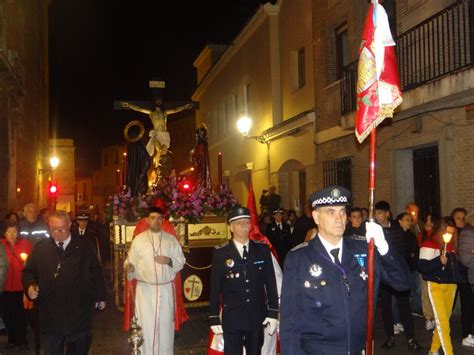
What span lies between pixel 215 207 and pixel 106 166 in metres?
65.0

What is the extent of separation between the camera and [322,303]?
13.8 ft

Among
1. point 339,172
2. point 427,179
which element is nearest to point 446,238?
point 427,179

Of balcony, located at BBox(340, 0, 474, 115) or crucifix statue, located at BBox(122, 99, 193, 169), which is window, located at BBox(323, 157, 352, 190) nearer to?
balcony, located at BBox(340, 0, 474, 115)

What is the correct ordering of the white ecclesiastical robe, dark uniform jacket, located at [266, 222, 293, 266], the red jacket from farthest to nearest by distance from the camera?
dark uniform jacket, located at [266, 222, 293, 266]
the red jacket
the white ecclesiastical robe

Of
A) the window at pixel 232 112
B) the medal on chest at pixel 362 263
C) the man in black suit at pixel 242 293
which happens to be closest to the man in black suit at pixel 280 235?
the man in black suit at pixel 242 293

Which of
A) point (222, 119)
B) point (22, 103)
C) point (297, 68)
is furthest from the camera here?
point (222, 119)

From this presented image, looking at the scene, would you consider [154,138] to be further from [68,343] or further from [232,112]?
[232,112]

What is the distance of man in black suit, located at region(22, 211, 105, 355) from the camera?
6223 millimetres

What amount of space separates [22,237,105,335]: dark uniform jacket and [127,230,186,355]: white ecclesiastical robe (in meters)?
1.12

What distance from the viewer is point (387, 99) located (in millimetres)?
5184

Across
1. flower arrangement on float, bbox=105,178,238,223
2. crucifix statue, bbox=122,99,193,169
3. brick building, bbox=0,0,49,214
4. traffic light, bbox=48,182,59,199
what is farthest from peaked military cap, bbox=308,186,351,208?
traffic light, bbox=48,182,59,199

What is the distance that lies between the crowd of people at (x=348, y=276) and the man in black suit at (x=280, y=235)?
10.3ft

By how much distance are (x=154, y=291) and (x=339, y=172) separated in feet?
34.0

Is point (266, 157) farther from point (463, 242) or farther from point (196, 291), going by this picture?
point (463, 242)
